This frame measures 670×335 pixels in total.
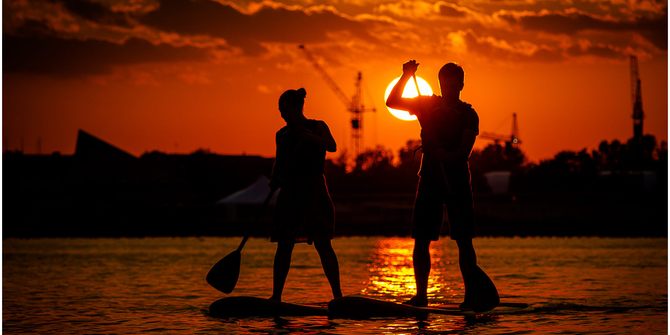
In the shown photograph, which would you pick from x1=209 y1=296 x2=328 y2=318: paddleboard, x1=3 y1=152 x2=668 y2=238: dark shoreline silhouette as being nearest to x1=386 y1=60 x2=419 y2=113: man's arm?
x1=209 y1=296 x2=328 y2=318: paddleboard

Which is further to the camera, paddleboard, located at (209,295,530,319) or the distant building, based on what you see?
the distant building

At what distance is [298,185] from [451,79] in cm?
174

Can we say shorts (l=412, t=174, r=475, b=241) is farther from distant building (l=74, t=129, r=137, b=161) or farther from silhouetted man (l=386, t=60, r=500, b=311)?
distant building (l=74, t=129, r=137, b=161)

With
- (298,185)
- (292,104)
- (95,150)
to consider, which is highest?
(95,150)

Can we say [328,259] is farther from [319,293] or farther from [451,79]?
[319,293]

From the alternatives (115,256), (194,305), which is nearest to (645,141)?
(115,256)

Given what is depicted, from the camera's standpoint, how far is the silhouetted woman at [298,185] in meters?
12.7

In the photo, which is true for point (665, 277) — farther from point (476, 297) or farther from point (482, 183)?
point (482, 183)

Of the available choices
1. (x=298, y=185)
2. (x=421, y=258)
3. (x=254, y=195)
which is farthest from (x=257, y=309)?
(x=254, y=195)

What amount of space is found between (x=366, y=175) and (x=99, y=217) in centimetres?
6347

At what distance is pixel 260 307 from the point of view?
12.9m

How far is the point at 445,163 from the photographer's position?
12602 millimetres

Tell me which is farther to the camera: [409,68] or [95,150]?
[95,150]

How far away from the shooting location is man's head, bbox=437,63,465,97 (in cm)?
1259
